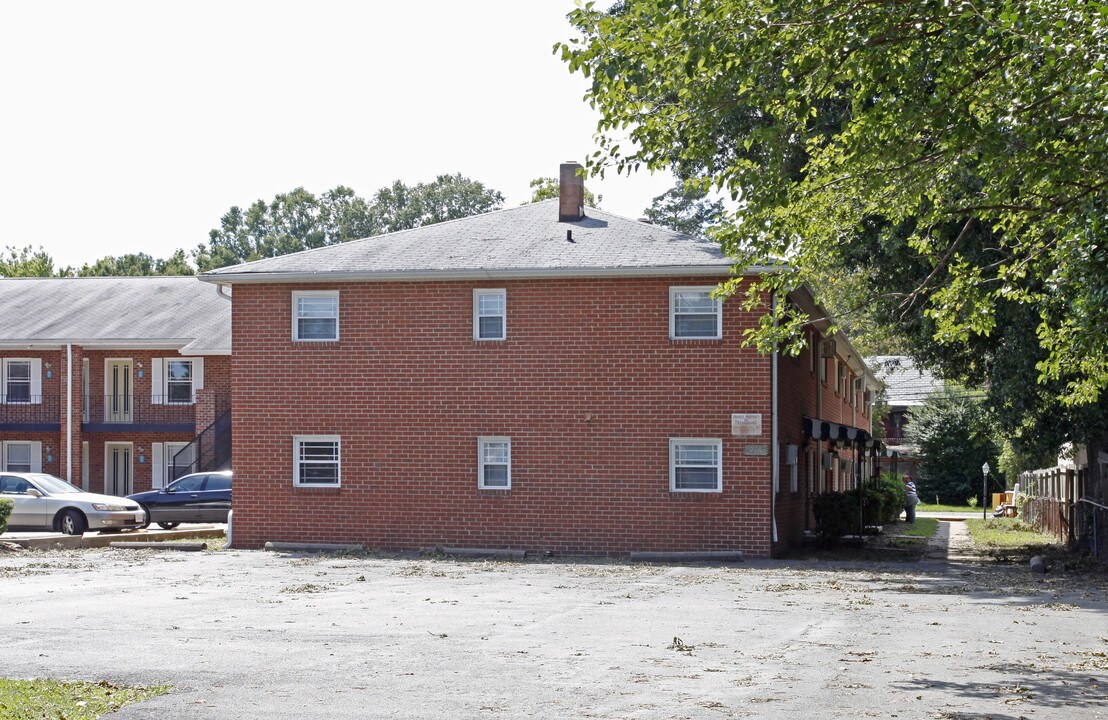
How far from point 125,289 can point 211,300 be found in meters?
3.79

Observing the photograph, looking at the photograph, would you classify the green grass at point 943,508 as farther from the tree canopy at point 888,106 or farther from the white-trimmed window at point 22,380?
the tree canopy at point 888,106

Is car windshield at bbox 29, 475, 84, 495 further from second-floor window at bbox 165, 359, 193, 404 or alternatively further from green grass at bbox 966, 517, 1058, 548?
green grass at bbox 966, 517, 1058, 548

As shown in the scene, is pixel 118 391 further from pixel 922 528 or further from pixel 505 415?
pixel 922 528

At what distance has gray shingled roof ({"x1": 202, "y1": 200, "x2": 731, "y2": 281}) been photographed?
25.1 meters

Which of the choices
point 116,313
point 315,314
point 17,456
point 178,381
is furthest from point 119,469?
point 315,314

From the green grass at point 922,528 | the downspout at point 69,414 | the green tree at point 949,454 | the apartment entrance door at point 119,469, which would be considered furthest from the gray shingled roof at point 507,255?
the green tree at point 949,454

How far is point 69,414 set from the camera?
41.4 meters

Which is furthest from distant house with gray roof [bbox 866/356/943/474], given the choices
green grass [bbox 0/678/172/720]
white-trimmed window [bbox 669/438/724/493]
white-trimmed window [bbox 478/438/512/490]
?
green grass [bbox 0/678/172/720]

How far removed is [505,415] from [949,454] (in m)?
44.4

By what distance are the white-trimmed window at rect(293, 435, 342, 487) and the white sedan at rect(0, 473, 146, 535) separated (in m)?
6.05

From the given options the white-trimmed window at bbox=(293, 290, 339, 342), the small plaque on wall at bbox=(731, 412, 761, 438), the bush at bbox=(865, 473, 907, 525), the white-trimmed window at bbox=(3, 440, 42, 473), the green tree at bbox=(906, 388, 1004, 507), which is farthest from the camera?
the green tree at bbox=(906, 388, 1004, 507)

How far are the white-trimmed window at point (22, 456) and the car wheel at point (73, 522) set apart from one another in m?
13.3

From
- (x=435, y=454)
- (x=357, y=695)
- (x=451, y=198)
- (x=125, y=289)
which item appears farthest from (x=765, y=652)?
(x=451, y=198)

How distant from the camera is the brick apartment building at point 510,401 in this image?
81.3 feet
